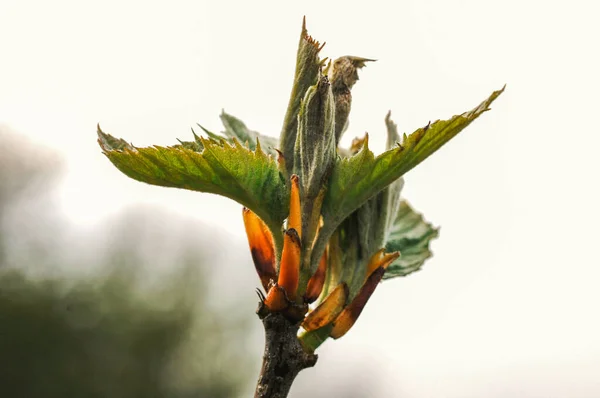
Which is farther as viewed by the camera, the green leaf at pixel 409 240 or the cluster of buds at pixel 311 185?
the green leaf at pixel 409 240

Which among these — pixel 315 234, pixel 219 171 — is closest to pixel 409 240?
pixel 315 234

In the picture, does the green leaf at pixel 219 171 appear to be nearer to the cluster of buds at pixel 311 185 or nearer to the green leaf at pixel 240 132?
the cluster of buds at pixel 311 185

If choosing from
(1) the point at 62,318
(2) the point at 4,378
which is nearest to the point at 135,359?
(1) the point at 62,318

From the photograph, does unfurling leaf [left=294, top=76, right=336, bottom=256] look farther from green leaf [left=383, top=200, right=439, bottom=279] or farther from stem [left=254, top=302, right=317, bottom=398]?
green leaf [left=383, top=200, right=439, bottom=279]

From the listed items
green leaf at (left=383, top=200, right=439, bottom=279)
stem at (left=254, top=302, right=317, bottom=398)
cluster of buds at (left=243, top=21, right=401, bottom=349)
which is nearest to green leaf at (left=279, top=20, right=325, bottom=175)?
cluster of buds at (left=243, top=21, right=401, bottom=349)

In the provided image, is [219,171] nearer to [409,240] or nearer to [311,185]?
[311,185]

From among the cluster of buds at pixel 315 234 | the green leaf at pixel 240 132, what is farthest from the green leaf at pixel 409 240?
the green leaf at pixel 240 132

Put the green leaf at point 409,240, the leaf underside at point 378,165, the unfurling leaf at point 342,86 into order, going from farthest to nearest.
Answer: the green leaf at point 409,240, the unfurling leaf at point 342,86, the leaf underside at point 378,165

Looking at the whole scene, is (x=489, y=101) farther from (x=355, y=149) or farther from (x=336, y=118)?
(x=355, y=149)
